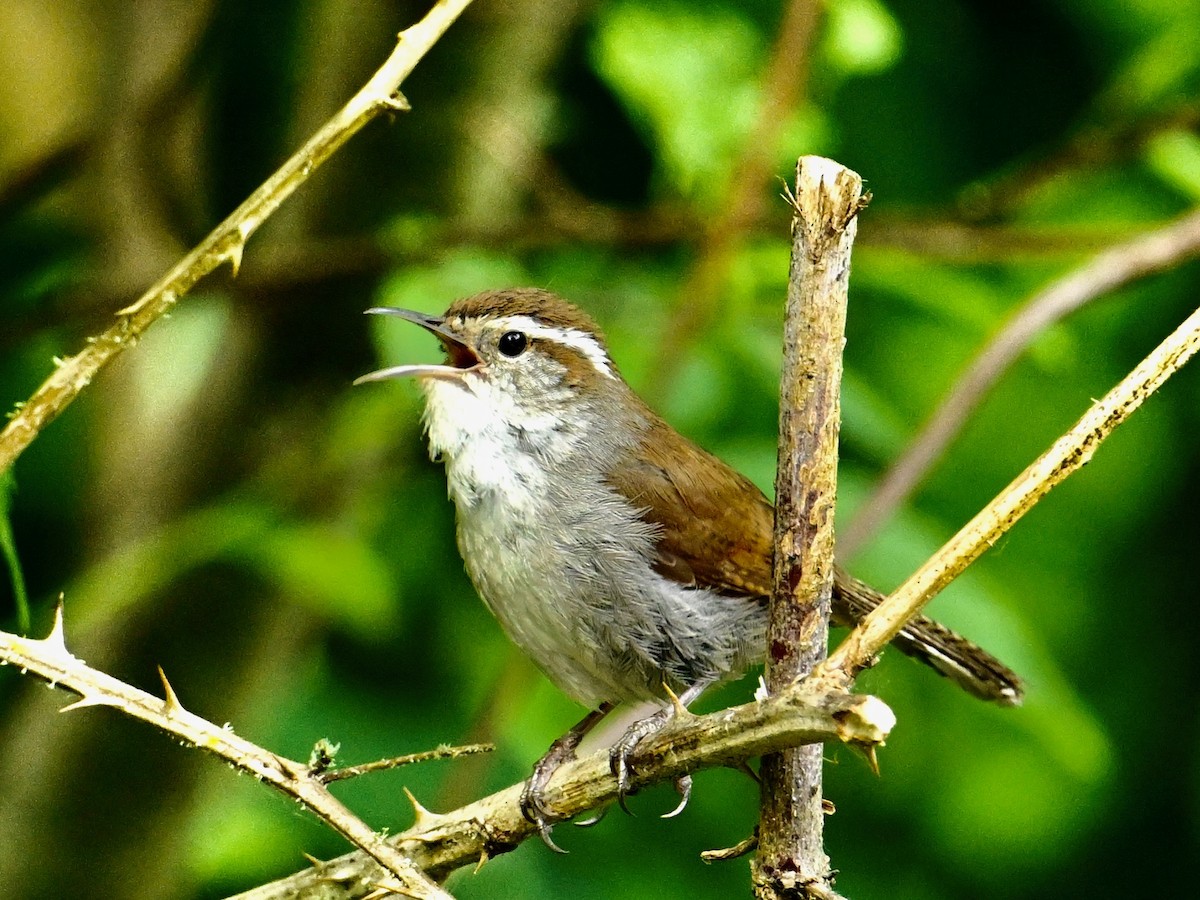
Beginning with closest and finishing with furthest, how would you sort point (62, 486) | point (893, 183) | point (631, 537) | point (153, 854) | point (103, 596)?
point (631, 537), point (103, 596), point (153, 854), point (62, 486), point (893, 183)

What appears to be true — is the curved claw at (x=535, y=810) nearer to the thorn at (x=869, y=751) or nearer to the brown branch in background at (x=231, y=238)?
the thorn at (x=869, y=751)

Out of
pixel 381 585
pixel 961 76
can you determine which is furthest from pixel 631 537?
pixel 961 76

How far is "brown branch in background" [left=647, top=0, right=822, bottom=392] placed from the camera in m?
3.60

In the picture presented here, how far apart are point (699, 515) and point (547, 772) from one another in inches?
28.2

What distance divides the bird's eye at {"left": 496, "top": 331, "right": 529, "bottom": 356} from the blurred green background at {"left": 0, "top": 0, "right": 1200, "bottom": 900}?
239mm

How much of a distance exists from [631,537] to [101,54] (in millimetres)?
3122

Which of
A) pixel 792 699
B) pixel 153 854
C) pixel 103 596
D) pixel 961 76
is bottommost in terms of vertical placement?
pixel 792 699

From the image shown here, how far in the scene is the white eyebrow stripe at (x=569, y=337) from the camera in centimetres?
360

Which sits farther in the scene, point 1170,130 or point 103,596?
point 1170,130

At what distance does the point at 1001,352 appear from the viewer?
11.8 ft

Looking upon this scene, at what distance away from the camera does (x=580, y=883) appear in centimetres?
450

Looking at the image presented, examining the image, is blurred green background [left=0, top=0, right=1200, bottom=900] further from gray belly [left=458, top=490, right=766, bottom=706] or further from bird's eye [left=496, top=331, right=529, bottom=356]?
gray belly [left=458, top=490, right=766, bottom=706]

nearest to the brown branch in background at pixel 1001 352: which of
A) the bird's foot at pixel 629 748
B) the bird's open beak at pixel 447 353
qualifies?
the bird's foot at pixel 629 748

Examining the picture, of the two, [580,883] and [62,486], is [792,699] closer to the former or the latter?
[580,883]
